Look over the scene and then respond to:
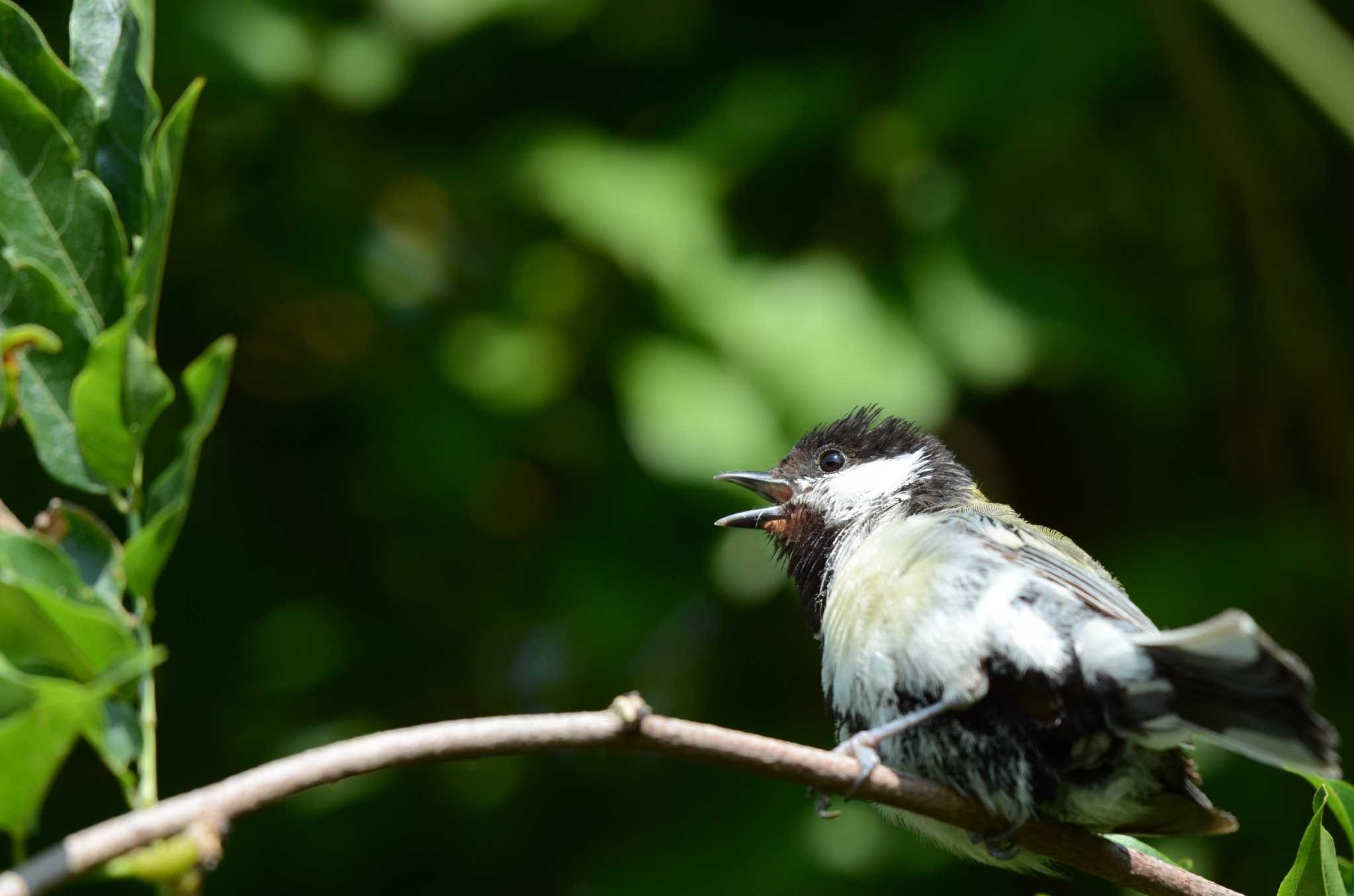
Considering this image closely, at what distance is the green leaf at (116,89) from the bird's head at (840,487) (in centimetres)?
184

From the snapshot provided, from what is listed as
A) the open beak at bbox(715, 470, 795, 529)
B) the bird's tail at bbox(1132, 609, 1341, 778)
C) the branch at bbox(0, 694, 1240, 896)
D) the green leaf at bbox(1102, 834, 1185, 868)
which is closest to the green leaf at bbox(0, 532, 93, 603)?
the branch at bbox(0, 694, 1240, 896)

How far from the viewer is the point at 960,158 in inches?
155

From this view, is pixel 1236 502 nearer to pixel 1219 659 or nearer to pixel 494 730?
pixel 1219 659

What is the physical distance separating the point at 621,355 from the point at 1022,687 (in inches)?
71.6

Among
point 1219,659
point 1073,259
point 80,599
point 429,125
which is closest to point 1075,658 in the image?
point 1219,659

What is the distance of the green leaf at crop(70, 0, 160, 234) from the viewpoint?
55.6 inches

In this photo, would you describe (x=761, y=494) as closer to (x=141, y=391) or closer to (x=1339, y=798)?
(x=1339, y=798)

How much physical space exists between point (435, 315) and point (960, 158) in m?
1.67

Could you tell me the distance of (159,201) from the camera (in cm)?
136

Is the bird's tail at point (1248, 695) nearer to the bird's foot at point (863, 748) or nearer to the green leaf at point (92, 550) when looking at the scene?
the bird's foot at point (863, 748)

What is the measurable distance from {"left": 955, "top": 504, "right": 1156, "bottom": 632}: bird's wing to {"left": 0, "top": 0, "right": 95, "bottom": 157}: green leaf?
1.72 meters

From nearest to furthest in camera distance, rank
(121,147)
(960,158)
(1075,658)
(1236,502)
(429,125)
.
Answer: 1. (121,147)
2. (1075,658)
3. (960,158)
4. (429,125)
5. (1236,502)

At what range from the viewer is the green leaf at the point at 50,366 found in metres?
1.37

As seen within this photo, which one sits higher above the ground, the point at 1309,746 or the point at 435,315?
the point at 1309,746
